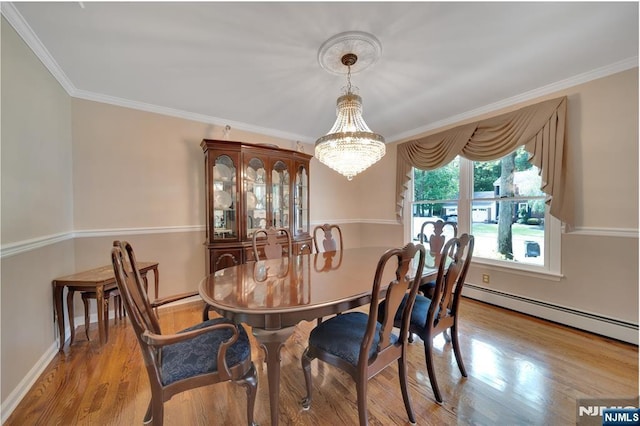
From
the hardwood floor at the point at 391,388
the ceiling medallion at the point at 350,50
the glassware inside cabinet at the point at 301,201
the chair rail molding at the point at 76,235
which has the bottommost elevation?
the hardwood floor at the point at 391,388

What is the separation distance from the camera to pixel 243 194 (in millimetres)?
3059

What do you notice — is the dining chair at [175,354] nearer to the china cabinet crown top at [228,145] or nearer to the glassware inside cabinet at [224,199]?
the glassware inside cabinet at [224,199]

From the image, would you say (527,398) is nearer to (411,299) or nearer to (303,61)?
(411,299)

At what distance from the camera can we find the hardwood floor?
4.56 ft

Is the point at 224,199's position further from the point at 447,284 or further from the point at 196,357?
the point at 447,284

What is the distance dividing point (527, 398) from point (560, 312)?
1.44 meters

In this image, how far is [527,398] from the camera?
150 cm

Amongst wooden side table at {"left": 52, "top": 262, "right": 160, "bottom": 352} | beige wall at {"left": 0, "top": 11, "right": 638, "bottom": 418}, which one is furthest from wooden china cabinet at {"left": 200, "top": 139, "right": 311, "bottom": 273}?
wooden side table at {"left": 52, "top": 262, "right": 160, "bottom": 352}

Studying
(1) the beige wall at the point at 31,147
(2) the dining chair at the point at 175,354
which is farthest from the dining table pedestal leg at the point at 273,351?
(1) the beige wall at the point at 31,147

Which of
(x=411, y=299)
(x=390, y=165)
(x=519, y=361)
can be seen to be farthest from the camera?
(x=390, y=165)

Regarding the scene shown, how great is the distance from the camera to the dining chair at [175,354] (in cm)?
102

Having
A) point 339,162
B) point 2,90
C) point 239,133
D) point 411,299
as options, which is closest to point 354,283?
point 411,299

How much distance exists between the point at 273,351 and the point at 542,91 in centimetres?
342

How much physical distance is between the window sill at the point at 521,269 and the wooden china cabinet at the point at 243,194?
7.69ft
